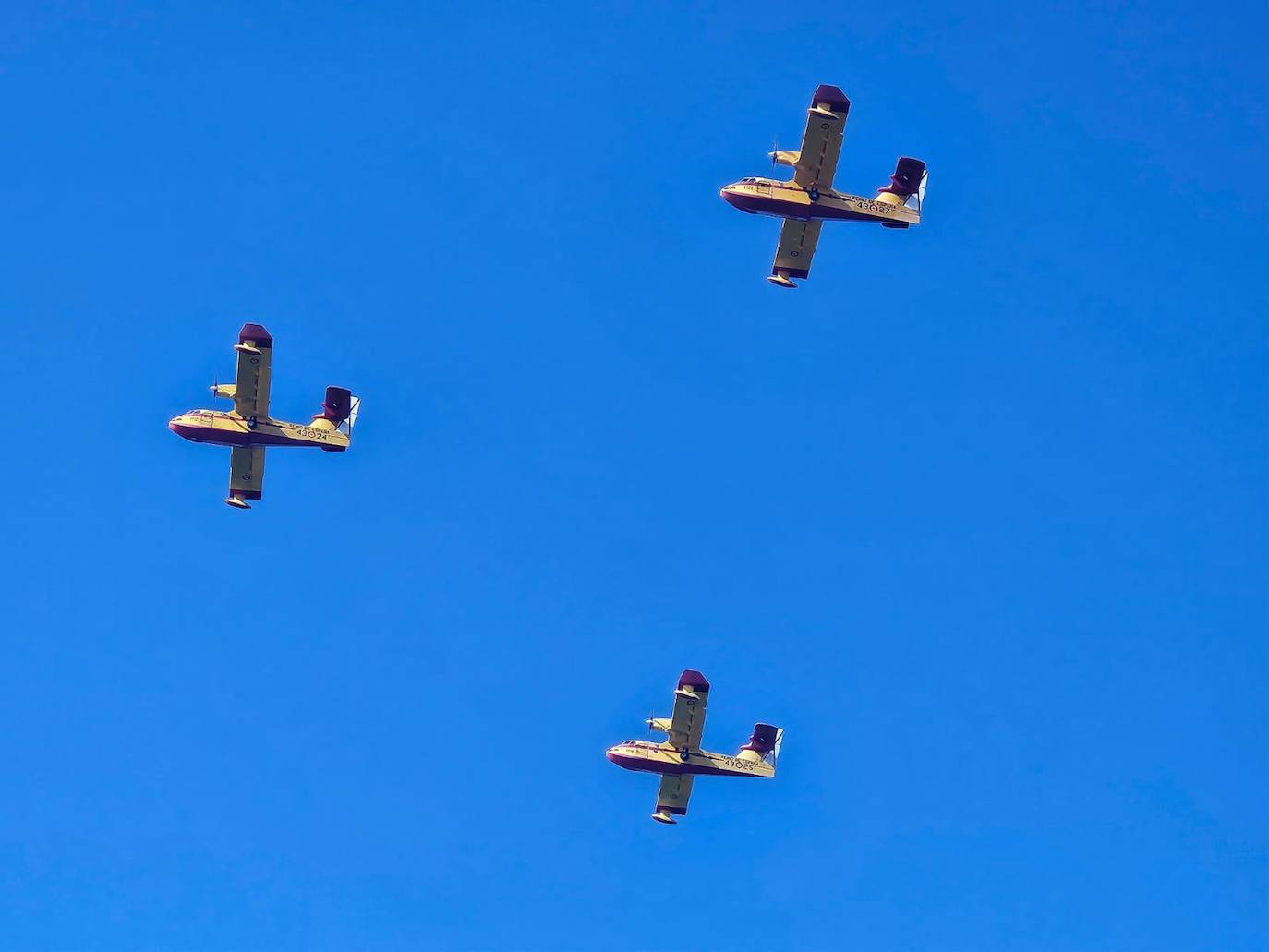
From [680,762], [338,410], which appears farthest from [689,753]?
[338,410]

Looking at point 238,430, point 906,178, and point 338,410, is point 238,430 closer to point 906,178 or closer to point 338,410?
point 338,410

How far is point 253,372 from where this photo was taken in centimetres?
11581

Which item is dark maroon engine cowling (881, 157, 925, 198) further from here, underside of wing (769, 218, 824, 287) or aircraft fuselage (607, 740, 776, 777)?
aircraft fuselage (607, 740, 776, 777)

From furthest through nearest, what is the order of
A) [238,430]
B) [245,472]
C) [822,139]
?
[245,472]
[238,430]
[822,139]

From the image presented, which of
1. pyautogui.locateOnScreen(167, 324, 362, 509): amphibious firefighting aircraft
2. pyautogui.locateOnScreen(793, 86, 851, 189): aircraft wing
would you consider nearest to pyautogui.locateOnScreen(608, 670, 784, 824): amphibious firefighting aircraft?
pyautogui.locateOnScreen(167, 324, 362, 509): amphibious firefighting aircraft

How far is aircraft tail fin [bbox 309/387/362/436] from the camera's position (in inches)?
4712

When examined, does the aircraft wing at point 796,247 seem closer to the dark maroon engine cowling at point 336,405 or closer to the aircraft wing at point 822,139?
the aircraft wing at point 822,139

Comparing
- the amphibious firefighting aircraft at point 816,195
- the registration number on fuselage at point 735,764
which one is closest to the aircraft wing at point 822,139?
the amphibious firefighting aircraft at point 816,195

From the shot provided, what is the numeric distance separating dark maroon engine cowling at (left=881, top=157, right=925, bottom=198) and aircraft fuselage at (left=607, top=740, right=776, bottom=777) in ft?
110

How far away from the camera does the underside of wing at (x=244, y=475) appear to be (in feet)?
405

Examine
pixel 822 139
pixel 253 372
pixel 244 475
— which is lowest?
pixel 244 475

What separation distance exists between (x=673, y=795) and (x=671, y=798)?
0.70 ft

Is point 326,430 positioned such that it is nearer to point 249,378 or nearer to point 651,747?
point 249,378

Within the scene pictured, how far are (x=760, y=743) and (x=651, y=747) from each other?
630 cm
